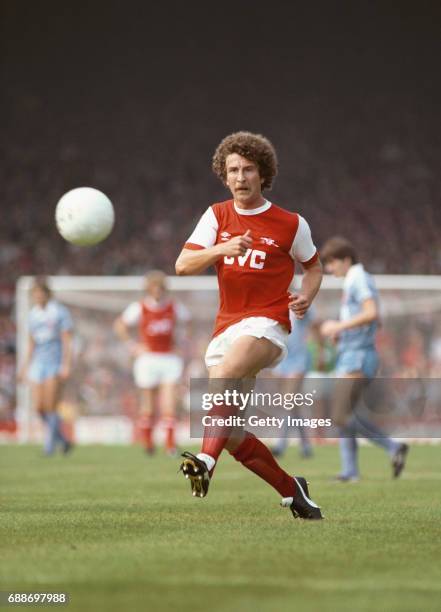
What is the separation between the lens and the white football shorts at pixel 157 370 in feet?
53.9

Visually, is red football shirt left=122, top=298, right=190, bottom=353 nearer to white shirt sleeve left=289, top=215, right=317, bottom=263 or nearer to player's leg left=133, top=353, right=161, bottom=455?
player's leg left=133, top=353, right=161, bottom=455

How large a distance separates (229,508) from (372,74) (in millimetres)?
22997

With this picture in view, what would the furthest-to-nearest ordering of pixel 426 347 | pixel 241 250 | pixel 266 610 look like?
pixel 426 347 → pixel 241 250 → pixel 266 610

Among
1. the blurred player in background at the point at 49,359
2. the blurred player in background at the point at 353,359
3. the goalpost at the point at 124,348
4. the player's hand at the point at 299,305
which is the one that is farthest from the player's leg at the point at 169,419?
the player's hand at the point at 299,305

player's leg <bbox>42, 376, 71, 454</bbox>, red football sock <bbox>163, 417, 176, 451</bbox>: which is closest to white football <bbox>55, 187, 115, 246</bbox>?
red football sock <bbox>163, 417, 176, 451</bbox>

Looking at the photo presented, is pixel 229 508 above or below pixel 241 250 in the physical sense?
below

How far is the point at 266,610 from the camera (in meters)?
3.99

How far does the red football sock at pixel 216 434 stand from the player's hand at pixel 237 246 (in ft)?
2.84

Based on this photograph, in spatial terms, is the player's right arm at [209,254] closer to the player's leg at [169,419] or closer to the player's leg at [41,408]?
the player's leg at [169,419]

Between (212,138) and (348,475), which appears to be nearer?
(348,475)

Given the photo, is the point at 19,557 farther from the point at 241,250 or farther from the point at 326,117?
the point at 326,117

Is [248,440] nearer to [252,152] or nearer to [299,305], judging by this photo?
[299,305]

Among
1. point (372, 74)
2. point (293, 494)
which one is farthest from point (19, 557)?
point (372, 74)

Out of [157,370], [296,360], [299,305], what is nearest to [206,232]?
[299,305]
